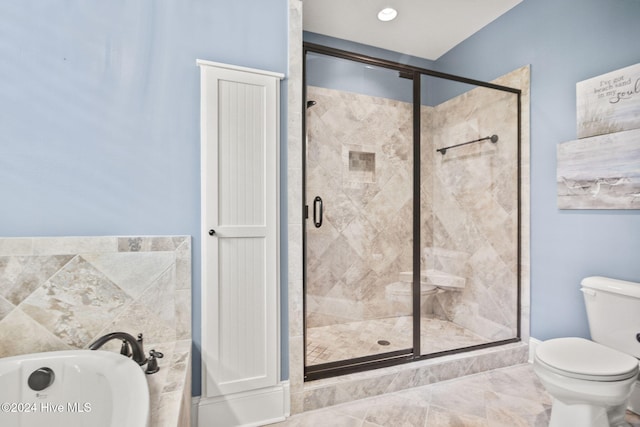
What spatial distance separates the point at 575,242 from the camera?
83.8 inches

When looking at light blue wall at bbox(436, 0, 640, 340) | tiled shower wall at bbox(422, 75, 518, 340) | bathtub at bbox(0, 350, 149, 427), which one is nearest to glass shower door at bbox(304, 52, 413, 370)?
tiled shower wall at bbox(422, 75, 518, 340)

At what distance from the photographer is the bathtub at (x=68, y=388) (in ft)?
3.67

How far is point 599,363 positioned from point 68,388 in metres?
2.32

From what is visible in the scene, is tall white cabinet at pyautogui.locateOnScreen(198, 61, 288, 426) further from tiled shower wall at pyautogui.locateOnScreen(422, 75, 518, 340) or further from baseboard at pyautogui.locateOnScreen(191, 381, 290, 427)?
tiled shower wall at pyautogui.locateOnScreen(422, 75, 518, 340)

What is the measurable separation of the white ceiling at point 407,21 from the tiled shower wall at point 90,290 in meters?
2.28

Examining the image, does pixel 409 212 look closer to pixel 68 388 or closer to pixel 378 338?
pixel 378 338

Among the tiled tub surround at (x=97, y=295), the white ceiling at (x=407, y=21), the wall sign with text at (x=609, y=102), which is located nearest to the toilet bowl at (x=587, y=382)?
the wall sign with text at (x=609, y=102)

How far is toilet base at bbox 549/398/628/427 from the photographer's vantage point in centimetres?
141

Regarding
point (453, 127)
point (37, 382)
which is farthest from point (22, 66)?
point (453, 127)

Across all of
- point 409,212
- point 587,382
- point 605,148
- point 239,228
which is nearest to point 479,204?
point 409,212

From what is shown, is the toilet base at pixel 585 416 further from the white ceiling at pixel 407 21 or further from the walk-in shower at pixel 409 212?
the white ceiling at pixel 407 21

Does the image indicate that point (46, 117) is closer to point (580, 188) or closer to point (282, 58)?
point (282, 58)

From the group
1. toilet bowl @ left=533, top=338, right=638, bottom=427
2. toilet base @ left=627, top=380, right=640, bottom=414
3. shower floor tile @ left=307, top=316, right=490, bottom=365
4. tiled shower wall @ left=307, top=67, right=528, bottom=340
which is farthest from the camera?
tiled shower wall @ left=307, top=67, right=528, bottom=340

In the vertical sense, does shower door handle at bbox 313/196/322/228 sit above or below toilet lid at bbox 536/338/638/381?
above
